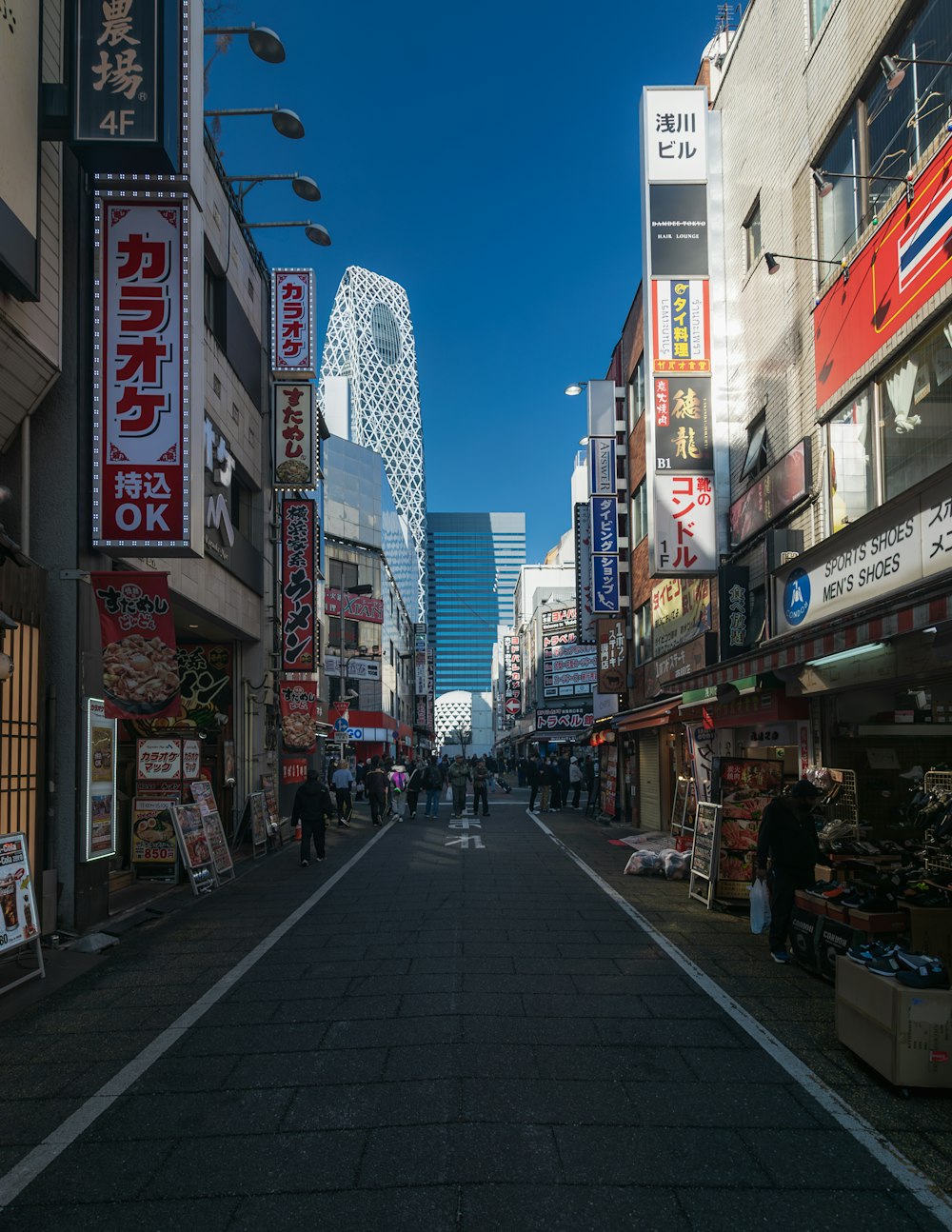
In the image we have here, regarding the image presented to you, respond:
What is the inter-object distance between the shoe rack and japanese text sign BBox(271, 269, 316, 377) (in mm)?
16642

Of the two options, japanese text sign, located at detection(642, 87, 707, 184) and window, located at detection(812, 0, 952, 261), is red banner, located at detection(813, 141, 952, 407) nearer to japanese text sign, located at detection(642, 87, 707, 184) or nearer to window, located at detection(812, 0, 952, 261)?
window, located at detection(812, 0, 952, 261)

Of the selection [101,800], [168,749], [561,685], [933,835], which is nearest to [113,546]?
[101,800]

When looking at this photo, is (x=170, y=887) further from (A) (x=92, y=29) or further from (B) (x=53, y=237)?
(A) (x=92, y=29)

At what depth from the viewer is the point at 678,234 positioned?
18.4 m

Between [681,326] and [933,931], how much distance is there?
44.6 feet

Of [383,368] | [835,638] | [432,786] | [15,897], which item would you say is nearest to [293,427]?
[432,786]

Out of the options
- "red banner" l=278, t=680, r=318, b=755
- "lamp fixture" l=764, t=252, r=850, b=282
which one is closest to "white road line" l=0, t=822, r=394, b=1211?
"lamp fixture" l=764, t=252, r=850, b=282

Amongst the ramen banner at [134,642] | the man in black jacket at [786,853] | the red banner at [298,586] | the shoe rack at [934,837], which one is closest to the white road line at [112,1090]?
the ramen banner at [134,642]

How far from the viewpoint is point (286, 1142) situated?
4.69 meters

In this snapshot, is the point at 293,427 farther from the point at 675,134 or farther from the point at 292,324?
the point at 675,134

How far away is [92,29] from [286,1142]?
406 inches

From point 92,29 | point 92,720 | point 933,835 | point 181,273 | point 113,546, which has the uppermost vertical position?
point 92,29

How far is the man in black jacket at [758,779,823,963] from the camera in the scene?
8.59 metres

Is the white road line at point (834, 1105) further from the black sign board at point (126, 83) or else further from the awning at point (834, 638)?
the black sign board at point (126, 83)
